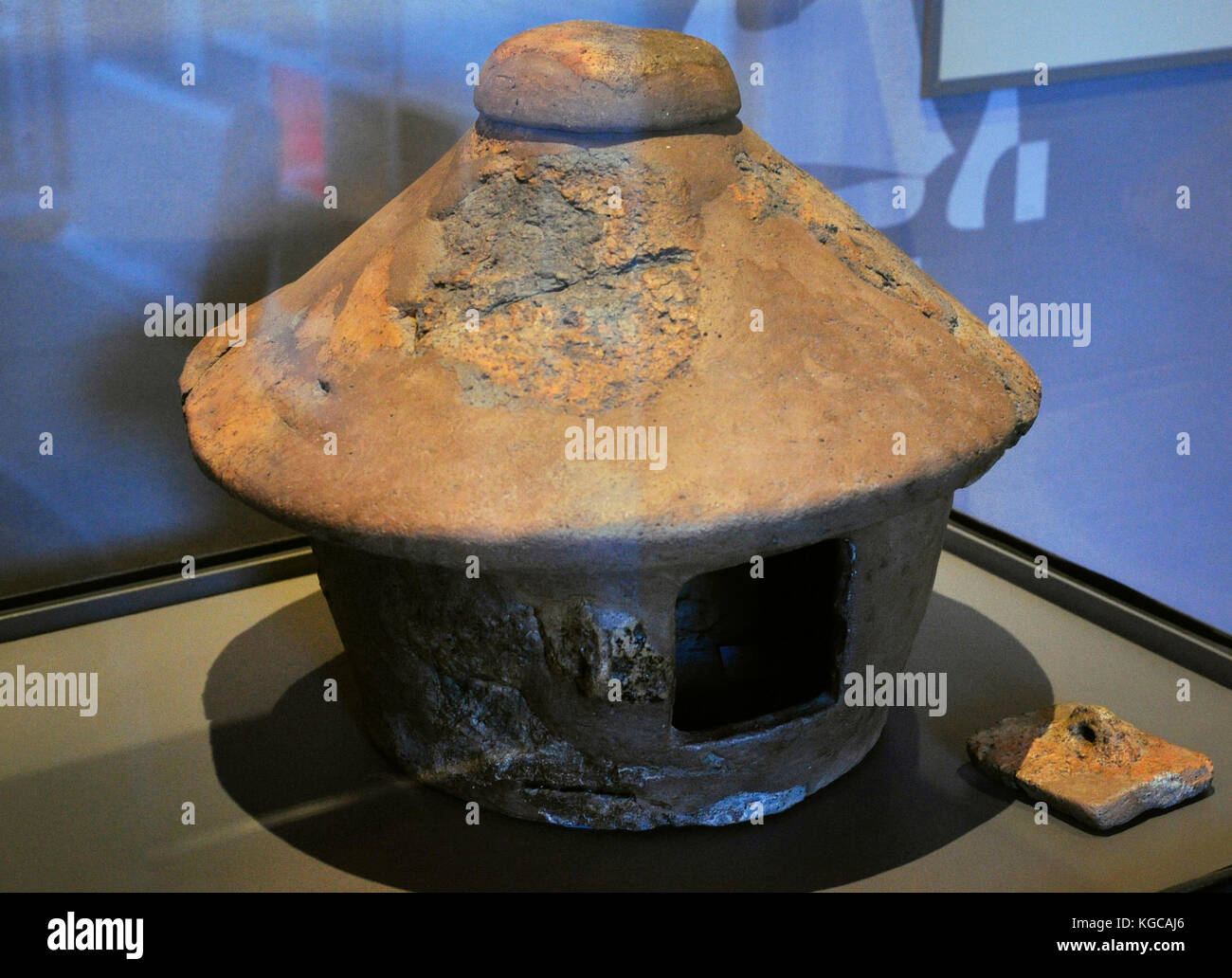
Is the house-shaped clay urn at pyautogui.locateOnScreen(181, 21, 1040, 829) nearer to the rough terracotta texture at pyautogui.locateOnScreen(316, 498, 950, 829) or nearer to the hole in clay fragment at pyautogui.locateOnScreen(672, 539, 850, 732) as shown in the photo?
the rough terracotta texture at pyautogui.locateOnScreen(316, 498, 950, 829)

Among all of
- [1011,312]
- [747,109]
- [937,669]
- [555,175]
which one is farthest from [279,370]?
[1011,312]

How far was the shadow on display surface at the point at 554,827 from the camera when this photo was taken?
8.34 feet

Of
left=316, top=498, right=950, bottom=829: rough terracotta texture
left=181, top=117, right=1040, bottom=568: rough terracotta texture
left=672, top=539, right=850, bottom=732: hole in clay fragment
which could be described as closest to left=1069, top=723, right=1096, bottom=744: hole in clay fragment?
left=316, top=498, right=950, bottom=829: rough terracotta texture

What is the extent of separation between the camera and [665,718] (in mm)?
2484

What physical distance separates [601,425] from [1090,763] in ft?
4.68

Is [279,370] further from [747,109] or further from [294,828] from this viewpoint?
[747,109]

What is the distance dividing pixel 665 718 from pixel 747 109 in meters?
2.44

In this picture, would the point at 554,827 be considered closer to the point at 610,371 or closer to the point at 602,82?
the point at 610,371

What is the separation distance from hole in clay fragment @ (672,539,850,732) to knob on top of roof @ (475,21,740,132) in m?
1.04

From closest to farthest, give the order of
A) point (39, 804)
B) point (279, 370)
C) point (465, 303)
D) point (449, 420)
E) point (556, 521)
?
1. point (556, 521)
2. point (449, 420)
3. point (465, 303)
4. point (279, 370)
5. point (39, 804)

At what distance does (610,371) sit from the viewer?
2320 millimetres

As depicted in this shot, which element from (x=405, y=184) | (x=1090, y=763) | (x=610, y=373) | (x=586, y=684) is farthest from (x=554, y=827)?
(x=405, y=184)

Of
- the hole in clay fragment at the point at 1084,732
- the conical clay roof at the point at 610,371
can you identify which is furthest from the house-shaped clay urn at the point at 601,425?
the hole in clay fragment at the point at 1084,732

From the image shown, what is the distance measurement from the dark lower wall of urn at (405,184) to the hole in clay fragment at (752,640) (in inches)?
61.6
